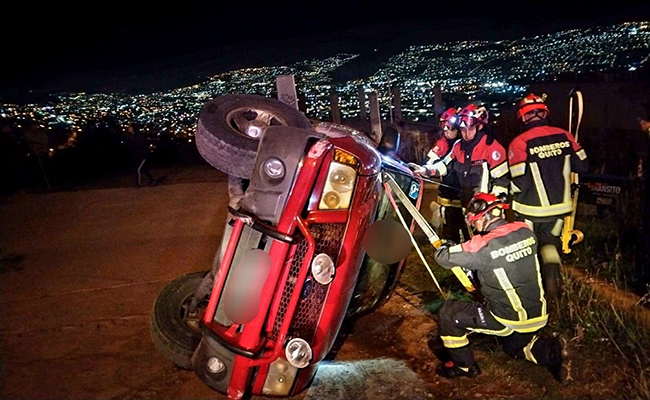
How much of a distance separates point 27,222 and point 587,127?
12190 millimetres

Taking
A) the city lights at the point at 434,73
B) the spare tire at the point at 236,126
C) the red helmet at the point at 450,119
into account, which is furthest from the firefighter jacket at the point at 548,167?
the city lights at the point at 434,73

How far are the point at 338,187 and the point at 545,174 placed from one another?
2.44m

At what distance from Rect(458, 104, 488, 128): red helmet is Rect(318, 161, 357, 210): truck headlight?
2.46 meters

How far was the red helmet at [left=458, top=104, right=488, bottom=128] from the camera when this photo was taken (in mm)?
4727

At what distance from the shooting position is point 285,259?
2.55 metres

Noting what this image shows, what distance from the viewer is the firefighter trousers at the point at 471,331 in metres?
3.22

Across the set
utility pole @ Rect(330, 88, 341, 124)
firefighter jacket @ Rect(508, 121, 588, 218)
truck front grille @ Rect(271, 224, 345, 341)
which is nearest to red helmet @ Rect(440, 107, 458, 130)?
firefighter jacket @ Rect(508, 121, 588, 218)

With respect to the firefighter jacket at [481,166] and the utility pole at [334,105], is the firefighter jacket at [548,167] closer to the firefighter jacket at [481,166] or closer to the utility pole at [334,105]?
the firefighter jacket at [481,166]

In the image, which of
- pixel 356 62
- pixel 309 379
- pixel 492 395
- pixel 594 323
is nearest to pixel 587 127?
pixel 594 323

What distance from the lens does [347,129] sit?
3.72 meters

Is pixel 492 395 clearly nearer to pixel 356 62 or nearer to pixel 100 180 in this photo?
pixel 100 180

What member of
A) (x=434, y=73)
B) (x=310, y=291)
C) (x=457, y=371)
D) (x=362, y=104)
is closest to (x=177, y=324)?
(x=310, y=291)

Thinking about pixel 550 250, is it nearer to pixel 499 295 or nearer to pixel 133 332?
pixel 499 295

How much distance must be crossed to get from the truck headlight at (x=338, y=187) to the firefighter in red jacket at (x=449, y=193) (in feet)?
8.91
